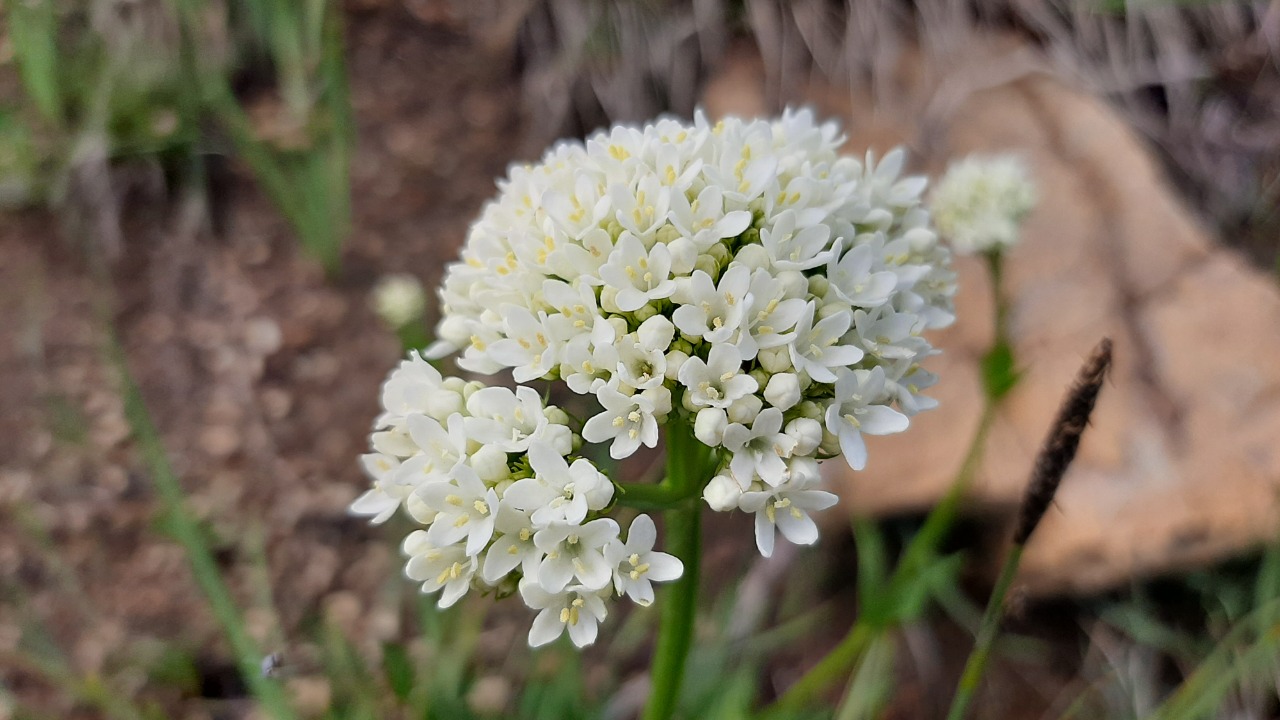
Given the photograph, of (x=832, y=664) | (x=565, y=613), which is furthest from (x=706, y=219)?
(x=832, y=664)

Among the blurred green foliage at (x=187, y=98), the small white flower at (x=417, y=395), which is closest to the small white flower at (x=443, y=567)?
the small white flower at (x=417, y=395)

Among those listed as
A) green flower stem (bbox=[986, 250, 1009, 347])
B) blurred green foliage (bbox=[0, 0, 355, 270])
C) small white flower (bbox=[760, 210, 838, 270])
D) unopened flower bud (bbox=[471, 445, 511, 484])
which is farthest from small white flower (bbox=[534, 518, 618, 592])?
blurred green foliage (bbox=[0, 0, 355, 270])

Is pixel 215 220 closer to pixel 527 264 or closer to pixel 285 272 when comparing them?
pixel 285 272

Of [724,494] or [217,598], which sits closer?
[724,494]

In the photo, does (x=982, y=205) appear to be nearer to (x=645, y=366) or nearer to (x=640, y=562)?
(x=645, y=366)

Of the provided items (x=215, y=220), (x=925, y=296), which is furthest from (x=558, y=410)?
(x=215, y=220)

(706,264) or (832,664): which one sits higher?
(706,264)
